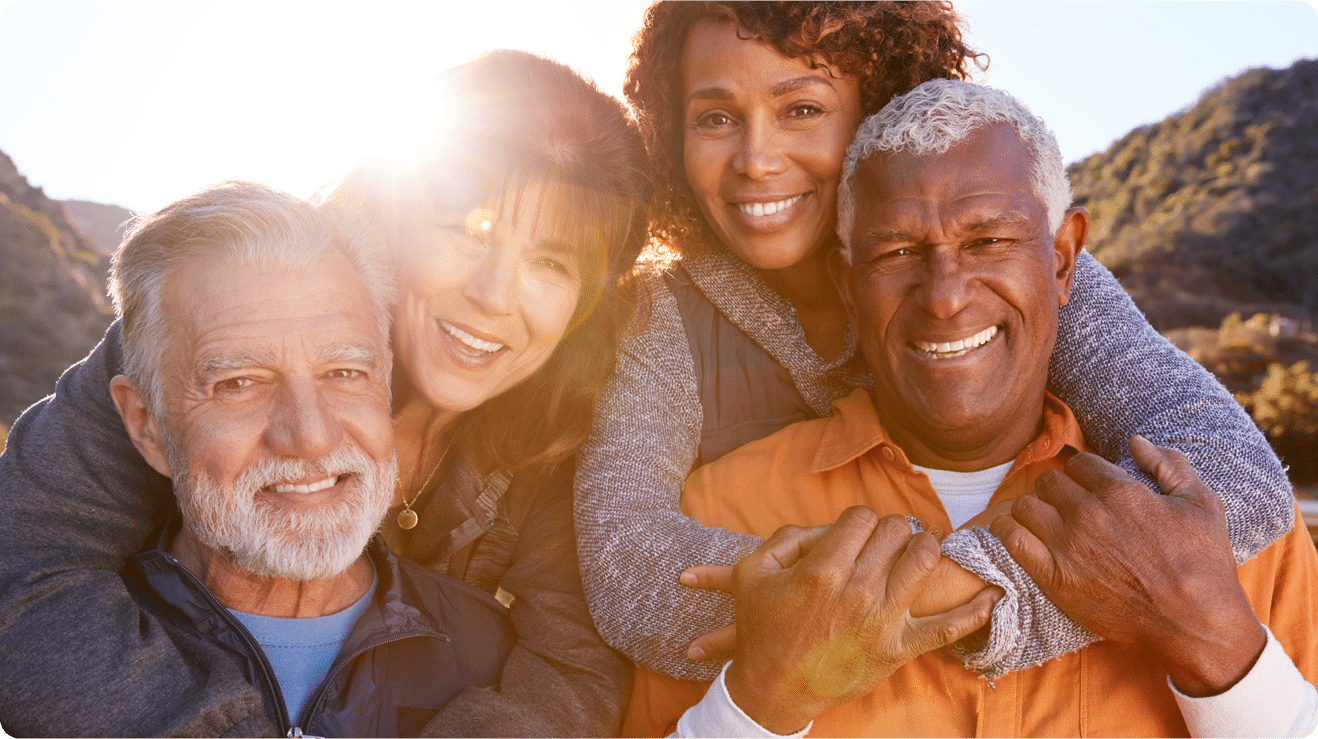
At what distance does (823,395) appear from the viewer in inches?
116

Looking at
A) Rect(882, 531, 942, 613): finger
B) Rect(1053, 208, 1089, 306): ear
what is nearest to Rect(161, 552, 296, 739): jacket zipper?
Rect(882, 531, 942, 613): finger

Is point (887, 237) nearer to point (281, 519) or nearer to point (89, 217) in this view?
point (281, 519)

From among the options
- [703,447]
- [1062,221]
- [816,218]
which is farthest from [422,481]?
[1062,221]

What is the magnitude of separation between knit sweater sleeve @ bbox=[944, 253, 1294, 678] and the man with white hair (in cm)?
3

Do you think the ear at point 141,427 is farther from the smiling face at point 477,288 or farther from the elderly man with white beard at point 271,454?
the smiling face at point 477,288

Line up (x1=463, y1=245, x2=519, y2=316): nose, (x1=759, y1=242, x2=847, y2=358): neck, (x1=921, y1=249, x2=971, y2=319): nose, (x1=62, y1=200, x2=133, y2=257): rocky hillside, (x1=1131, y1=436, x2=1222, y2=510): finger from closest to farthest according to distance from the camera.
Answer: (x1=1131, y1=436, x2=1222, y2=510): finger < (x1=921, y1=249, x2=971, y2=319): nose < (x1=463, y1=245, x2=519, y2=316): nose < (x1=759, y1=242, x2=847, y2=358): neck < (x1=62, y1=200, x2=133, y2=257): rocky hillside

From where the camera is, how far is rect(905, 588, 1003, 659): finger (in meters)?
1.82

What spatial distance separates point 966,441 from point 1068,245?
651 millimetres

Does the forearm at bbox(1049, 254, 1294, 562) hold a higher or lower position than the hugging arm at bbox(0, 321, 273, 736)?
higher

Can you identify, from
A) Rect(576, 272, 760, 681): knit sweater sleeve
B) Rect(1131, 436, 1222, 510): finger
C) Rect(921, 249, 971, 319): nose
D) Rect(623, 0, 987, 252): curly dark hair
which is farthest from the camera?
Rect(623, 0, 987, 252): curly dark hair

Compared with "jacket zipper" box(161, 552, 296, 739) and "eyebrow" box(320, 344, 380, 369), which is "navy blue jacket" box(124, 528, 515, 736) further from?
"eyebrow" box(320, 344, 380, 369)

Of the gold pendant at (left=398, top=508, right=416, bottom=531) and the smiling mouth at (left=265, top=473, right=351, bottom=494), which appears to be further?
the gold pendant at (left=398, top=508, right=416, bottom=531)

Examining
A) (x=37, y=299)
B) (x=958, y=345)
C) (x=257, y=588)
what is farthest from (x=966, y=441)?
(x=37, y=299)

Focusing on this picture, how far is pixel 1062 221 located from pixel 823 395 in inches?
36.8
